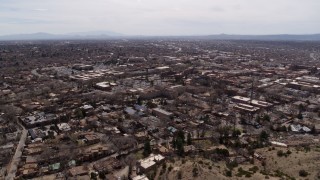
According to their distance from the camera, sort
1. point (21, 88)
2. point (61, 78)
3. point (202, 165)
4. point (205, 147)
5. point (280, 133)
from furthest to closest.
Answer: point (61, 78), point (21, 88), point (280, 133), point (205, 147), point (202, 165)

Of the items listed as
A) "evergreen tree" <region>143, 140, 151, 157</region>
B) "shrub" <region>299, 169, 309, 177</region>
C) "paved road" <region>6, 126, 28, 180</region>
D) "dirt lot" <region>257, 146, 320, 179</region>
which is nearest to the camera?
"shrub" <region>299, 169, 309, 177</region>

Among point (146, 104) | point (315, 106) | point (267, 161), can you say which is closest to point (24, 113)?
point (146, 104)

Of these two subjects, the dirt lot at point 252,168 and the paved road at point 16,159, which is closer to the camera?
the dirt lot at point 252,168

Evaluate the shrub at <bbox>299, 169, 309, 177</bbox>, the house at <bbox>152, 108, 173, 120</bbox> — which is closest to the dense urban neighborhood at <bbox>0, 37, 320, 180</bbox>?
the shrub at <bbox>299, 169, 309, 177</bbox>

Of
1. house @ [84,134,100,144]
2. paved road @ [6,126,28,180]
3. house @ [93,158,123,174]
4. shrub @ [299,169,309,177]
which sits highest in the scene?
shrub @ [299,169,309,177]

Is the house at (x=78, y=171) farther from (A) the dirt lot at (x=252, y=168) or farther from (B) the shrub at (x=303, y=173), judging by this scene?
(B) the shrub at (x=303, y=173)

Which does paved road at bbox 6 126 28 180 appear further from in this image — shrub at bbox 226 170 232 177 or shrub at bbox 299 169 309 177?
shrub at bbox 299 169 309 177

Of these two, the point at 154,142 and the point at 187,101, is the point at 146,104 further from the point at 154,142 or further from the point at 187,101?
the point at 154,142

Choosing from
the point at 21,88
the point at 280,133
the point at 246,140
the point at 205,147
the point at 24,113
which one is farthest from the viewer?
the point at 21,88

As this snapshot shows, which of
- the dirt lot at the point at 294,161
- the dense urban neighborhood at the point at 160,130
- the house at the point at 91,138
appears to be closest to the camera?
the dirt lot at the point at 294,161

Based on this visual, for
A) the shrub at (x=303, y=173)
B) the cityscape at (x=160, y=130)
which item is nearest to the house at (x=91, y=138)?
the cityscape at (x=160, y=130)

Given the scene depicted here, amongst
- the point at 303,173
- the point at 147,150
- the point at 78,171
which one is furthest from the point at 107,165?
the point at 303,173
